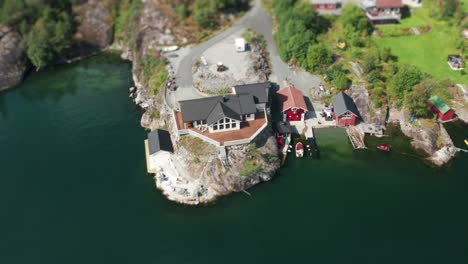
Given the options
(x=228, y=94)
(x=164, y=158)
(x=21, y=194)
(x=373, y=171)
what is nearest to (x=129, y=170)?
(x=164, y=158)

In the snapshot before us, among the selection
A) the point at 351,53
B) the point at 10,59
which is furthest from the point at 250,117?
the point at 10,59

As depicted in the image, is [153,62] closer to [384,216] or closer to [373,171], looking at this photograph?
[373,171]

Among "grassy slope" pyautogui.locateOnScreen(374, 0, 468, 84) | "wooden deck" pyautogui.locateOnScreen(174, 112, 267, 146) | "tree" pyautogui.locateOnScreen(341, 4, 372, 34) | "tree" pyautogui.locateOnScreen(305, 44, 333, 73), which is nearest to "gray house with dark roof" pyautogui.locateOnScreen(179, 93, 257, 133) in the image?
"wooden deck" pyautogui.locateOnScreen(174, 112, 267, 146)

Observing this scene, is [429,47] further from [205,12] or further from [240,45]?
[205,12]

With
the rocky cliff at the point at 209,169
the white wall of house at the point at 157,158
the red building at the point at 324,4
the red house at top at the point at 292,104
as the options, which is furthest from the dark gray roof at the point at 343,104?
the red building at the point at 324,4

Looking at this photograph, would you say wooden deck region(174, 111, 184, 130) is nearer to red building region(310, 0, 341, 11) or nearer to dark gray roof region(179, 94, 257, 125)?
dark gray roof region(179, 94, 257, 125)

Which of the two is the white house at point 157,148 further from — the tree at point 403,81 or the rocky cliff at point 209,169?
the tree at point 403,81

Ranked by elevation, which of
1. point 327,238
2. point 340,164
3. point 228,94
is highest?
point 228,94
